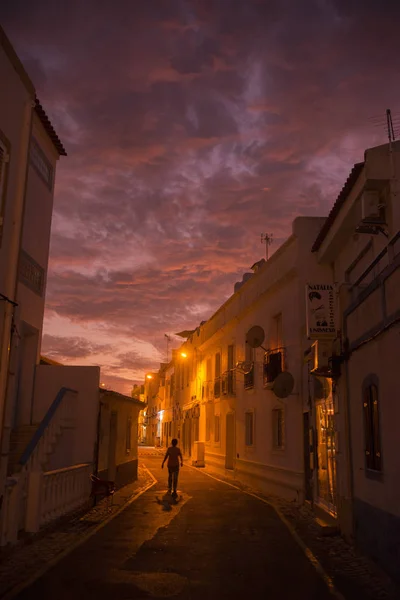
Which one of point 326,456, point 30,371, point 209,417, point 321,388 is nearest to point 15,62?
point 30,371

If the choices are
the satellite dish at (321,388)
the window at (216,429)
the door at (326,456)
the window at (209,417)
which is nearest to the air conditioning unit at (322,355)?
the door at (326,456)

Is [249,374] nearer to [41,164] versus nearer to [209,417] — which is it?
[209,417]

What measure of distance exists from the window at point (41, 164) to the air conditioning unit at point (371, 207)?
10377 mm

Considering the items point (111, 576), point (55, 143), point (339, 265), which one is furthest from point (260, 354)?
point (111, 576)

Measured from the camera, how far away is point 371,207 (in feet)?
38.9

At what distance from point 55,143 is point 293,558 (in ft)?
50.1

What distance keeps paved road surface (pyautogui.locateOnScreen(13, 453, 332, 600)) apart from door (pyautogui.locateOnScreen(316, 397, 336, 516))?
1402mm

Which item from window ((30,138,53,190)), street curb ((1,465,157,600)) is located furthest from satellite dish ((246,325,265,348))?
window ((30,138,53,190))

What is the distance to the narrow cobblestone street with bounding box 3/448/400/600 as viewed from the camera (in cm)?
736

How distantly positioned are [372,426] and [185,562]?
3924 millimetres

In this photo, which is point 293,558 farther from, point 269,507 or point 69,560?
point 269,507

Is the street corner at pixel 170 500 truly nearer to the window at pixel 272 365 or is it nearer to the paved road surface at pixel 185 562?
the paved road surface at pixel 185 562

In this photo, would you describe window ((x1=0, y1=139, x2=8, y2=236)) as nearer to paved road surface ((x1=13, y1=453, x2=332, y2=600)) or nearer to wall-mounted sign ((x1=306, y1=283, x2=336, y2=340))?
paved road surface ((x1=13, y1=453, x2=332, y2=600))

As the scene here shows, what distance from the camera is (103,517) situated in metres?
13.7
